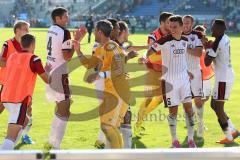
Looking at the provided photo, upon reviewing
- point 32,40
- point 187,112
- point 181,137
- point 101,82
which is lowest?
point 181,137

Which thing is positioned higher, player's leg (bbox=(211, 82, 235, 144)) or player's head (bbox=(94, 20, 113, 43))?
player's head (bbox=(94, 20, 113, 43))

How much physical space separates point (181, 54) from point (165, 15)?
1360mm

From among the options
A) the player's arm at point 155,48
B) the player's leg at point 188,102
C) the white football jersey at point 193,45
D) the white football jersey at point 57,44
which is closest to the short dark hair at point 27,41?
the white football jersey at point 57,44

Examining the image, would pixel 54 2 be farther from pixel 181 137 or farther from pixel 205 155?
pixel 205 155

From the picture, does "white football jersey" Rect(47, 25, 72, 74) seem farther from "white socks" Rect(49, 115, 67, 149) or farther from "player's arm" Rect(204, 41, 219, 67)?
"player's arm" Rect(204, 41, 219, 67)

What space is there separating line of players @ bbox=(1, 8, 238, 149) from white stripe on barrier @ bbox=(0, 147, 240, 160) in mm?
2739

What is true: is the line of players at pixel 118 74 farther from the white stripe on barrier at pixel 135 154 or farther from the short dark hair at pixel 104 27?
the white stripe on barrier at pixel 135 154

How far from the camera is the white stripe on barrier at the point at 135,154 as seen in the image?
3.89 m

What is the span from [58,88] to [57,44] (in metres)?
0.69

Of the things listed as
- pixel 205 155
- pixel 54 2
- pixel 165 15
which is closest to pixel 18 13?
A: pixel 54 2

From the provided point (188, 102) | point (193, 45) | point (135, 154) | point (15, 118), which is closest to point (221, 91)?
point (188, 102)

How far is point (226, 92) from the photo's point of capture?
848 centimetres

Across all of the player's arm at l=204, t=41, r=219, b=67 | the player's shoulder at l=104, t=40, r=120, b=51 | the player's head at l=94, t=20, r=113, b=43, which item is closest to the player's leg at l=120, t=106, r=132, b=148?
the player's shoulder at l=104, t=40, r=120, b=51

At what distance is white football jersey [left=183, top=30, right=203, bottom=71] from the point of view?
28.8ft
